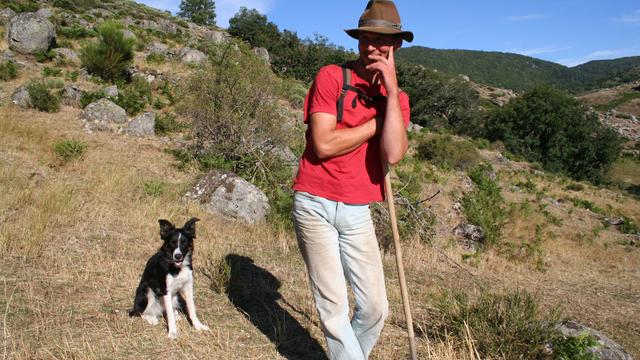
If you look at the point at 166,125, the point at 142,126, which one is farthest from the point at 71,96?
the point at 166,125

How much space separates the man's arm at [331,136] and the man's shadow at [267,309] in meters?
1.82

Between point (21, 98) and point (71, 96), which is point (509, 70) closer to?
point (71, 96)

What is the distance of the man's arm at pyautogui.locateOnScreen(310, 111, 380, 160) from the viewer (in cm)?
233

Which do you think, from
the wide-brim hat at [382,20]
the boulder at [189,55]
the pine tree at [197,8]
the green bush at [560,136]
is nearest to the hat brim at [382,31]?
the wide-brim hat at [382,20]

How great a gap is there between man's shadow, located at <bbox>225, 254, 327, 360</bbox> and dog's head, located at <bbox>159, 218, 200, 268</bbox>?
33.8 inches

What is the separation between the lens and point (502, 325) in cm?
375

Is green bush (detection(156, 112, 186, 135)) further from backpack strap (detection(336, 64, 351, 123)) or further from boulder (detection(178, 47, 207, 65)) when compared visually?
backpack strap (detection(336, 64, 351, 123))

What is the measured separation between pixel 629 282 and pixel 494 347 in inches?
245

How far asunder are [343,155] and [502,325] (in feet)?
7.38

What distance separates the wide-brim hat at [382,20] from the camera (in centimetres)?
231

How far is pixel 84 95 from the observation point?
12773mm

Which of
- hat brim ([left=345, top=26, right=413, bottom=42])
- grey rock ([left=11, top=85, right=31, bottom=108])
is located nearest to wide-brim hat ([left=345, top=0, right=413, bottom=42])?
hat brim ([left=345, top=26, right=413, bottom=42])

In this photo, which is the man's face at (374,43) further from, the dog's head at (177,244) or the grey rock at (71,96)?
the grey rock at (71,96)

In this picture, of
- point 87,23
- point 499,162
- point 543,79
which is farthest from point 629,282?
point 543,79
